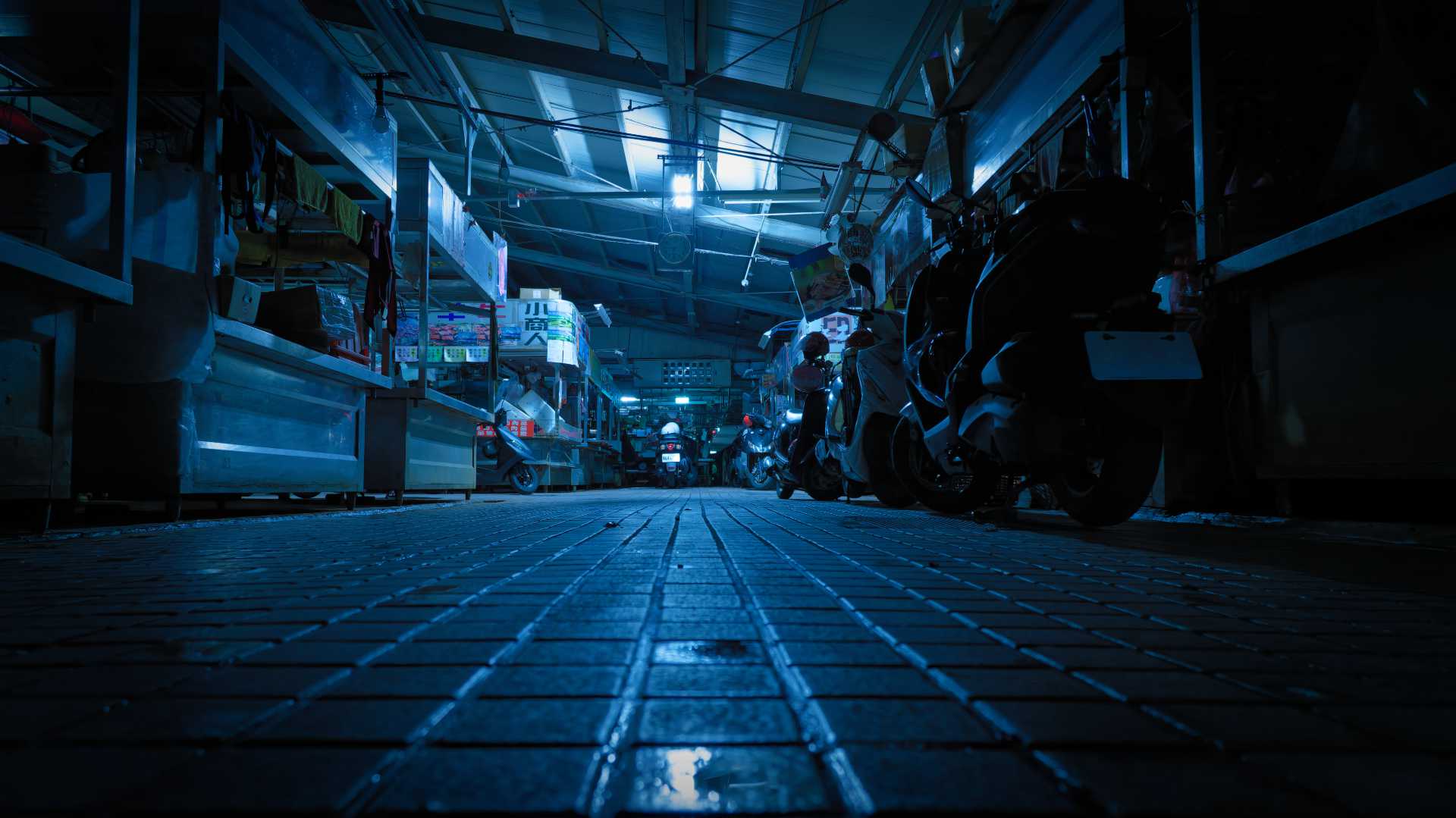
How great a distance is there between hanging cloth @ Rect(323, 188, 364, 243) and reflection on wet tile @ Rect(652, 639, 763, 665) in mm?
5993

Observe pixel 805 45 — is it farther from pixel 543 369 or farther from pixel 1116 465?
pixel 543 369

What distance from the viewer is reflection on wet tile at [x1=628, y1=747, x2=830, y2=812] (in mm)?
626

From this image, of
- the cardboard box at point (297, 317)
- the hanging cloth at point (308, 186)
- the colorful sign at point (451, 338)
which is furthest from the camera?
the colorful sign at point (451, 338)

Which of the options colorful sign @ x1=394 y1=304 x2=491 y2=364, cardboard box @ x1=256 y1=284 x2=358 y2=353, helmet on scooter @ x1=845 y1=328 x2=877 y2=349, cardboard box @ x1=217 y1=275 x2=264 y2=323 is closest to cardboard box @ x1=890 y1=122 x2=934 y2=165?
helmet on scooter @ x1=845 y1=328 x2=877 y2=349

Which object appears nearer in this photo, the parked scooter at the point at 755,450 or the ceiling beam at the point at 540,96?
the ceiling beam at the point at 540,96

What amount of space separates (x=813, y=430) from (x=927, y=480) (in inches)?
136

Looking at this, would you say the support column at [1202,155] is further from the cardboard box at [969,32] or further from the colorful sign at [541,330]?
the colorful sign at [541,330]

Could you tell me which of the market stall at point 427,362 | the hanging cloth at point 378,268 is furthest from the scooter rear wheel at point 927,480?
the hanging cloth at point 378,268

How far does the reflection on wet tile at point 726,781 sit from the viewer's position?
24.7 inches

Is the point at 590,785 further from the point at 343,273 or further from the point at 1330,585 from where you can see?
the point at 343,273

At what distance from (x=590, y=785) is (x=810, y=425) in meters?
8.02

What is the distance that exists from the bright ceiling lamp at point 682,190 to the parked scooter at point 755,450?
187 inches

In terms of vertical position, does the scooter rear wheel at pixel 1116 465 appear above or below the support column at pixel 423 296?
below

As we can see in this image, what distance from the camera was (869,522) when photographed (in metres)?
4.33
